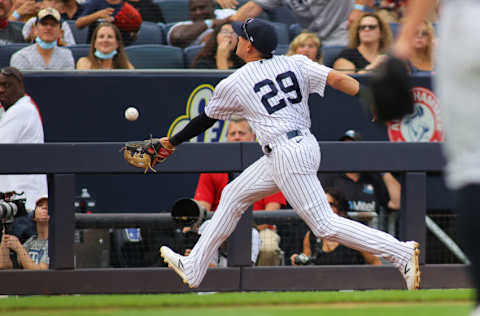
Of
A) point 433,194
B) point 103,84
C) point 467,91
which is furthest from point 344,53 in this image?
point 467,91

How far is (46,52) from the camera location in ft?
22.2

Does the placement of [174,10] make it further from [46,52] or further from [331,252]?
[331,252]

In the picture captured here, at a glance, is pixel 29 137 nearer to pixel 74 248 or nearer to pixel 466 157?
pixel 74 248

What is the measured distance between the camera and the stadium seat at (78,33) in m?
6.98

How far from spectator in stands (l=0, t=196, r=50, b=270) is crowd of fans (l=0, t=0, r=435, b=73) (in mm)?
1431

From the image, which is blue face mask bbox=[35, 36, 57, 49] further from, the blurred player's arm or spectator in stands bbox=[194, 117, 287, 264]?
the blurred player's arm

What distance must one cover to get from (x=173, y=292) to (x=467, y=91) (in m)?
3.99

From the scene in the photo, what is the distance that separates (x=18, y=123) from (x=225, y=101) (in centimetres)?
213

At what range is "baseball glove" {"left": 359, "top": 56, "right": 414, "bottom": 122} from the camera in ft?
8.21

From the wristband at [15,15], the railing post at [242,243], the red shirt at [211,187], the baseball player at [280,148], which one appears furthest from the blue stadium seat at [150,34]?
the baseball player at [280,148]

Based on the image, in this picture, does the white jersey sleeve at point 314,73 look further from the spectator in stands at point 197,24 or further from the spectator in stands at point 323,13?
the spectator in stands at point 323,13

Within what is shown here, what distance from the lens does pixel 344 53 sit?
278 inches

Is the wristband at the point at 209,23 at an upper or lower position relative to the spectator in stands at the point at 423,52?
upper

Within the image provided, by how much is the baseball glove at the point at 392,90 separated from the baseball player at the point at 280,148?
218 cm
